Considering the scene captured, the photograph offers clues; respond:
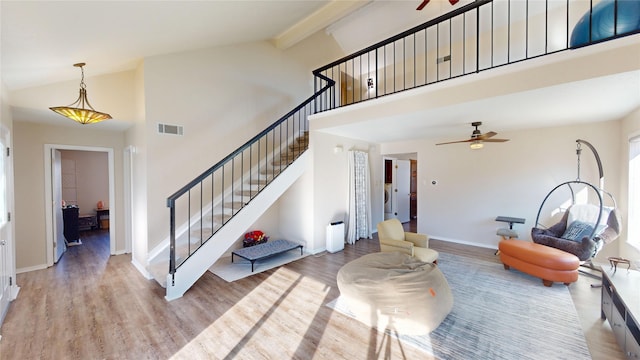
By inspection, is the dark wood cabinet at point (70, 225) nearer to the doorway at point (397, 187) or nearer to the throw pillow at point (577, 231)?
the doorway at point (397, 187)

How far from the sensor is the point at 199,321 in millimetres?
2707

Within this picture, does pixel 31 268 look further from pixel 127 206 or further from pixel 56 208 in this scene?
pixel 127 206

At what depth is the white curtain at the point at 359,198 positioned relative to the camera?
5762mm

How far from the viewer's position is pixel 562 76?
8.18 feet

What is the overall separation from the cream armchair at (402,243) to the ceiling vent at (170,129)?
3.78 metres

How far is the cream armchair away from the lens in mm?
3840

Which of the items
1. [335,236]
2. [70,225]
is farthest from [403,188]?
[70,225]

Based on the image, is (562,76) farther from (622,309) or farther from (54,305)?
(54,305)

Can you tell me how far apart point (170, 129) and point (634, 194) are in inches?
292

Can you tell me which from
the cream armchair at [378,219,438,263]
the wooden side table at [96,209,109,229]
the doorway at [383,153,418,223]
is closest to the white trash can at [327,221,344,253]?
the cream armchair at [378,219,438,263]

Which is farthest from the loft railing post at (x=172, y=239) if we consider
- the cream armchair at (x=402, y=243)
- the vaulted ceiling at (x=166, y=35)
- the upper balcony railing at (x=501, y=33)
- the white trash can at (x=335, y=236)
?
the upper balcony railing at (x=501, y=33)

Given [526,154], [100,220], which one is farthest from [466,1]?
[100,220]

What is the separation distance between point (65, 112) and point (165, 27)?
5.59 feet

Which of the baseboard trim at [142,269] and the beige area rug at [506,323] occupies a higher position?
the baseboard trim at [142,269]
